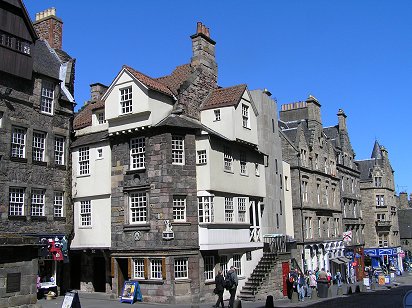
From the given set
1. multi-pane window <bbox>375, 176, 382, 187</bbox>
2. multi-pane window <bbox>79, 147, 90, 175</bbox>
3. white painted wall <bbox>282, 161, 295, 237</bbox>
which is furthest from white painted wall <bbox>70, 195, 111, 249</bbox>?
multi-pane window <bbox>375, 176, 382, 187</bbox>

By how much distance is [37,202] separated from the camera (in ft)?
92.2

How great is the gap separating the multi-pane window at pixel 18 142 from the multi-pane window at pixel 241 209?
42.5 feet

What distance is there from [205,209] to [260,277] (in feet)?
21.9

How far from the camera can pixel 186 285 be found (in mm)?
25047

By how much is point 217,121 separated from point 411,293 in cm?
1931

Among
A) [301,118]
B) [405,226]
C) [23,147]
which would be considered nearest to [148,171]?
[23,147]

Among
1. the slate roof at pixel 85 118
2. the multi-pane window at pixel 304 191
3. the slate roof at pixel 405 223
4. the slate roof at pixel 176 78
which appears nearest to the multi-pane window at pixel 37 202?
the slate roof at pixel 85 118

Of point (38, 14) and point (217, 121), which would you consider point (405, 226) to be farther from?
point (38, 14)

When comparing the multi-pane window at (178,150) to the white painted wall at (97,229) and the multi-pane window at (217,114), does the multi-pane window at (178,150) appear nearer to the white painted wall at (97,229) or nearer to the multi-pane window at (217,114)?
the multi-pane window at (217,114)

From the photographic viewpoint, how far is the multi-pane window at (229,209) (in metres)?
28.1

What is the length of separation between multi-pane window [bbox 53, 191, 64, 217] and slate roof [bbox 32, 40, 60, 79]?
7.31 metres

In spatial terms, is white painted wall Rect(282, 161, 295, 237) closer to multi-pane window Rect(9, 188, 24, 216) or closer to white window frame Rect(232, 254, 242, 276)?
white window frame Rect(232, 254, 242, 276)

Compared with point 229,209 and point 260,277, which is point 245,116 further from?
point 260,277

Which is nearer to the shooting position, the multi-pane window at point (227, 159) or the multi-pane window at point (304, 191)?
the multi-pane window at point (227, 159)
